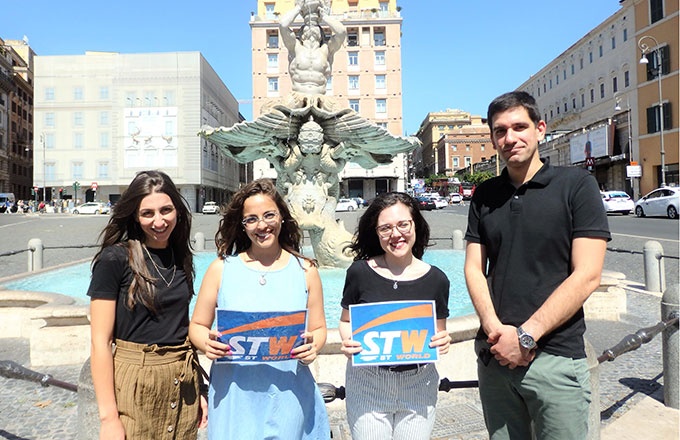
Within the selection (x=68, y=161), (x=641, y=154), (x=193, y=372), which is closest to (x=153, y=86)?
(x=68, y=161)

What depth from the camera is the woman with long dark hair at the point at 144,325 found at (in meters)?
1.83

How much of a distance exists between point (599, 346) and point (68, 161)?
5586cm

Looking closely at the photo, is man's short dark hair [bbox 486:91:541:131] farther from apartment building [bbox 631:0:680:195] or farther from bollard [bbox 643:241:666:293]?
apartment building [bbox 631:0:680:195]

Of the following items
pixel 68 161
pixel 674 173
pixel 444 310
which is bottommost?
pixel 444 310

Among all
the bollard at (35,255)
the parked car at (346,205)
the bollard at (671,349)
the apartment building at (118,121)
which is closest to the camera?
the bollard at (671,349)

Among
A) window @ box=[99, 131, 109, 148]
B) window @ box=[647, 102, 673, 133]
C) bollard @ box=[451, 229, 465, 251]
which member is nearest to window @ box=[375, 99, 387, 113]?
window @ box=[647, 102, 673, 133]

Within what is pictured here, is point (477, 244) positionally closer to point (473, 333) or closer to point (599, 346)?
point (473, 333)

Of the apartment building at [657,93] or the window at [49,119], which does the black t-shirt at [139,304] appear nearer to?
the apartment building at [657,93]

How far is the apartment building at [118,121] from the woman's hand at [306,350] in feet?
158

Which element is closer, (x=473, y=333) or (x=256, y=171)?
(x=473, y=333)

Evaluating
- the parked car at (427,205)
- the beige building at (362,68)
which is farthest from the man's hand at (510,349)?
the beige building at (362,68)

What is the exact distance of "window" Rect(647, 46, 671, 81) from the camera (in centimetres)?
3384

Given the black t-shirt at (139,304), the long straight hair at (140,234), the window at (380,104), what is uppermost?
the window at (380,104)

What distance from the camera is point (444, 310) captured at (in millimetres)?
2086
